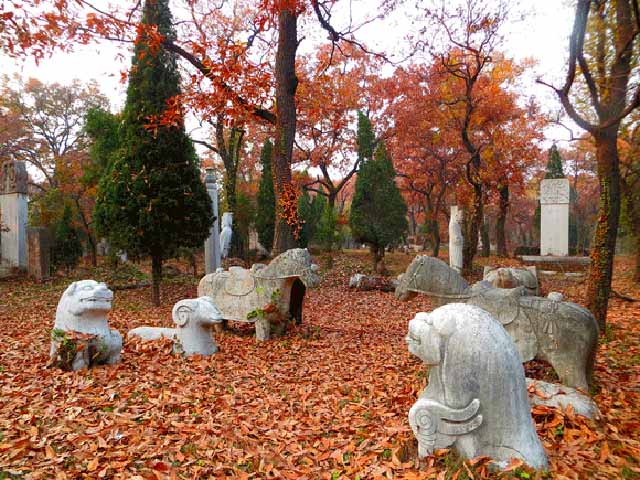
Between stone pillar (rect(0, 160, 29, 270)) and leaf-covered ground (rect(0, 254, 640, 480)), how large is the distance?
7.69 meters

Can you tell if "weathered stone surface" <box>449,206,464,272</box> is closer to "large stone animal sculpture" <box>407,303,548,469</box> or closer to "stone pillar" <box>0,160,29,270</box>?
"large stone animal sculpture" <box>407,303,548,469</box>

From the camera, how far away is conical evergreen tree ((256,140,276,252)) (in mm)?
18531

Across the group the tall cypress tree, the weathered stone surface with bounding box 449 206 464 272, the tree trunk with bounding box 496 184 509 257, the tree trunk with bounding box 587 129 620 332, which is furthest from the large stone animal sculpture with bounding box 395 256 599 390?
the tree trunk with bounding box 496 184 509 257

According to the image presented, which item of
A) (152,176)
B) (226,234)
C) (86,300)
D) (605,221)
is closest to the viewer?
(86,300)

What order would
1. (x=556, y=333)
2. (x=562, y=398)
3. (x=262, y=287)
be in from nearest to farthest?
1. (x=562, y=398)
2. (x=556, y=333)
3. (x=262, y=287)

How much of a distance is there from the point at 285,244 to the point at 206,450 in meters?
5.11

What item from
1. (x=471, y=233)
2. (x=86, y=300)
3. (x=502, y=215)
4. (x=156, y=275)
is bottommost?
(x=156, y=275)

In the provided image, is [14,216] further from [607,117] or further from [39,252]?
[607,117]

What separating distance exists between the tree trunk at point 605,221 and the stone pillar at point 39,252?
47.7 ft

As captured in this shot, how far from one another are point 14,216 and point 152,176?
757 centimetres

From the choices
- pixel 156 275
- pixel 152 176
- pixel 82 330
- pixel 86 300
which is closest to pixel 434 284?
pixel 86 300

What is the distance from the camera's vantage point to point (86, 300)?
520cm

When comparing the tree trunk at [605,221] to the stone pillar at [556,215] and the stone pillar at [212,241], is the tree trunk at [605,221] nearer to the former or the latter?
the stone pillar at [212,241]

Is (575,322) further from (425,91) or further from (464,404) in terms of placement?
(425,91)
